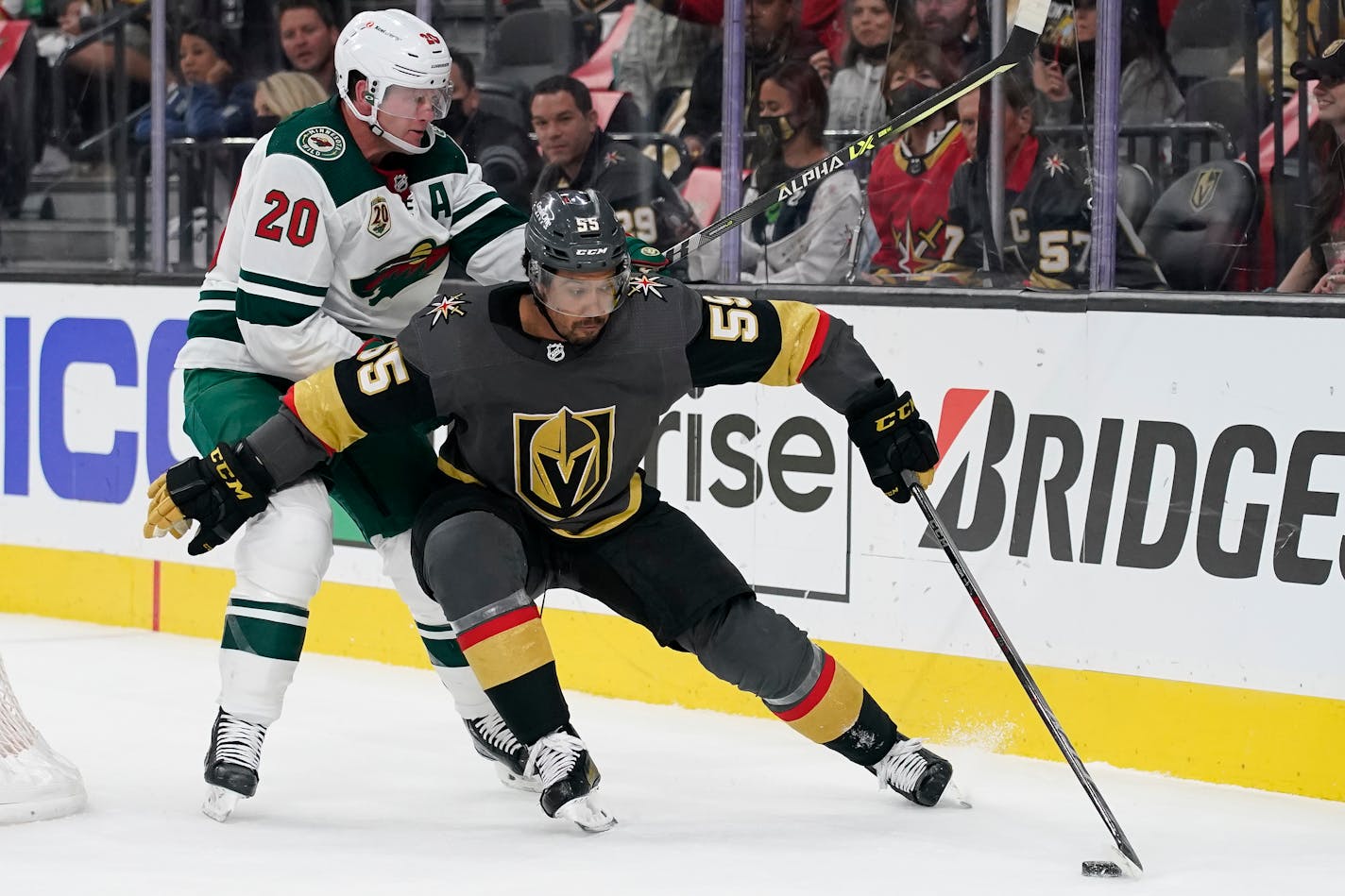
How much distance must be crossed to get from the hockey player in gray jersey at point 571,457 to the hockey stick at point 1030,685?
0.06 metres

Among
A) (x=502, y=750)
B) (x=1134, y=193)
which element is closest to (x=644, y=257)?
(x=502, y=750)

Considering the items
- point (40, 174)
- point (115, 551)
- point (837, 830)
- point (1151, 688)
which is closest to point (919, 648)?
point (1151, 688)

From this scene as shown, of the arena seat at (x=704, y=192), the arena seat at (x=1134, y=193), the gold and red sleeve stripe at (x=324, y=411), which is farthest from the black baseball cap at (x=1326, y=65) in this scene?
the gold and red sleeve stripe at (x=324, y=411)

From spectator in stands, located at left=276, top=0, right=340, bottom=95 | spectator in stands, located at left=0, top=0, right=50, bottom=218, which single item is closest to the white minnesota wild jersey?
spectator in stands, located at left=276, top=0, right=340, bottom=95

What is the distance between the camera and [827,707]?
3330mm

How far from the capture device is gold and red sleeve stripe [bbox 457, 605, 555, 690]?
3.17 meters

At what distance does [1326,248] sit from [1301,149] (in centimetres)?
19

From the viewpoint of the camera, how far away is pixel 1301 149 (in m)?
3.72

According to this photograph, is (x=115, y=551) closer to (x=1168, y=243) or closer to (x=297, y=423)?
(x=297, y=423)

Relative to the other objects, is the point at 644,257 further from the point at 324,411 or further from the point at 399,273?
the point at 324,411

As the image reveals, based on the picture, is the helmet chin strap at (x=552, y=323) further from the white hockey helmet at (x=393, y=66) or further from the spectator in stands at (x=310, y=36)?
the spectator in stands at (x=310, y=36)

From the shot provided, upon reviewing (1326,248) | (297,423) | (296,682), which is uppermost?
(1326,248)

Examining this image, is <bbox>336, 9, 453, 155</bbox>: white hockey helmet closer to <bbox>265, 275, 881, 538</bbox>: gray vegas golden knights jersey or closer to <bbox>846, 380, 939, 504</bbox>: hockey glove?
<bbox>265, 275, 881, 538</bbox>: gray vegas golden knights jersey

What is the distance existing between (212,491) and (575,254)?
0.72m
